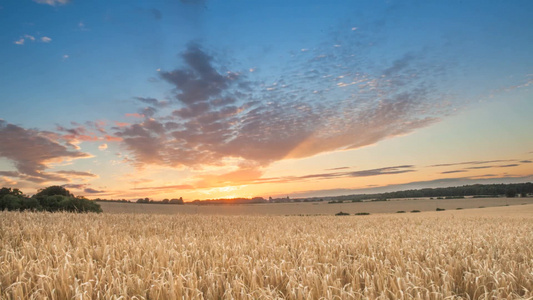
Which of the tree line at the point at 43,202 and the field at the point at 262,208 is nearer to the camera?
the tree line at the point at 43,202

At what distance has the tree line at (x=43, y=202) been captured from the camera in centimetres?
3067

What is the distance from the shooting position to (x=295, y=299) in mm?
3217

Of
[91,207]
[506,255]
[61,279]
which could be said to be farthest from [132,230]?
[91,207]

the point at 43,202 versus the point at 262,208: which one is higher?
the point at 43,202

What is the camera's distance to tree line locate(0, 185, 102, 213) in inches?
1208

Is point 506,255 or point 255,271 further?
point 506,255

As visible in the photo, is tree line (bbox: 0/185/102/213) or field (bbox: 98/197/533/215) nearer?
tree line (bbox: 0/185/102/213)

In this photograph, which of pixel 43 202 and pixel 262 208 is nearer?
pixel 43 202

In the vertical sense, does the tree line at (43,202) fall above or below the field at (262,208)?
above

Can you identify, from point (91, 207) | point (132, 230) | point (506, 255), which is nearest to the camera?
point (506, 255)

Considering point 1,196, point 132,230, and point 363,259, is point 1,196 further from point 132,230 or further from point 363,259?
point 363,259

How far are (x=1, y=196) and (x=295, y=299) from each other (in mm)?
39780

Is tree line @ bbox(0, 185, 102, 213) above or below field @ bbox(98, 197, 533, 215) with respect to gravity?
above

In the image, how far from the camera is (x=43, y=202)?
33438 millimetres
